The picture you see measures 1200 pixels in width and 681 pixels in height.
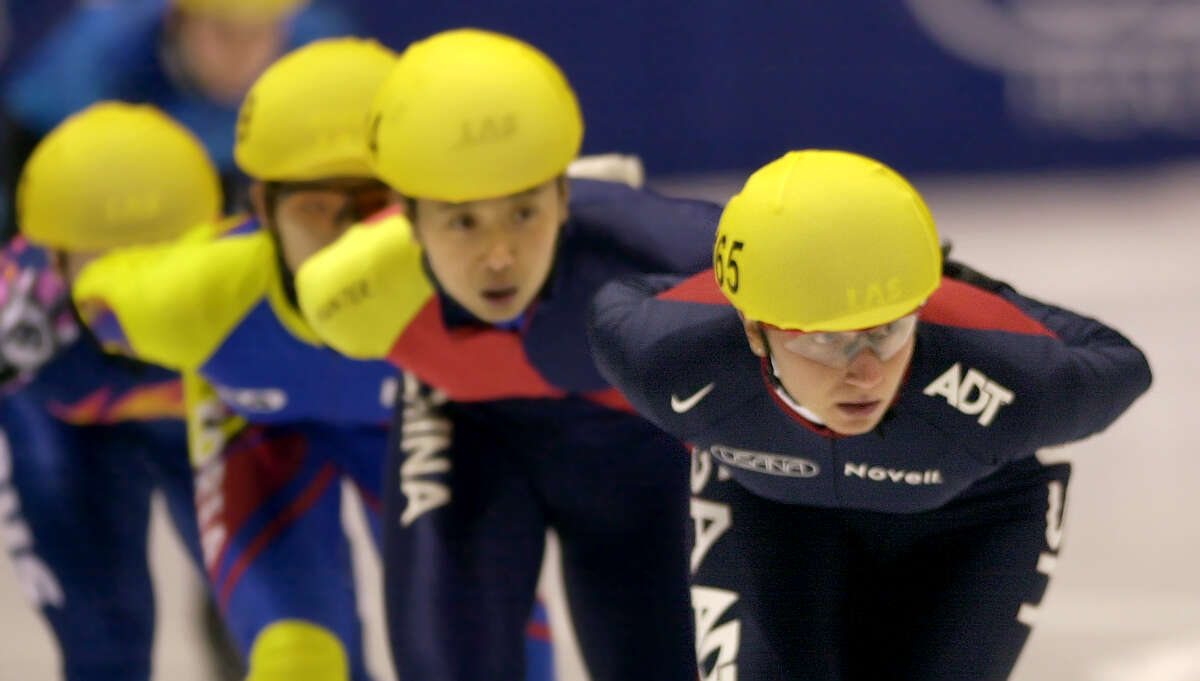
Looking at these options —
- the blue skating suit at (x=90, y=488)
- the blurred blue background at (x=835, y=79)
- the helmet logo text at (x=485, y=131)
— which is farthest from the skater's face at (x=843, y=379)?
the blurred blue background at (x=835, y=79)

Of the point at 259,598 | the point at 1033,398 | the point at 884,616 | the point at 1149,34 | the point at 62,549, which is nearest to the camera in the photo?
the point at 1033,398

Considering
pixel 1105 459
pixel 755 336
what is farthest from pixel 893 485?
pixel 1105 459

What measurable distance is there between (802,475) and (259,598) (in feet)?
4.69

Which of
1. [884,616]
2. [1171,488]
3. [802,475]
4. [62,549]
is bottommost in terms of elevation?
[1171,488]

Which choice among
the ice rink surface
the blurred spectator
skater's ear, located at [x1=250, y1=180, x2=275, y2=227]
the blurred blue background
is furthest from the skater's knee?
the blurred blue background

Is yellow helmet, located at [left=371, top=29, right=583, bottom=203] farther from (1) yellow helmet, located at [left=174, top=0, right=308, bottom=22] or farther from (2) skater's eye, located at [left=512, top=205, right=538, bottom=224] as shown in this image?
(1) yellow helmet, located at [left=174, top=0, right=308, bottom=22]

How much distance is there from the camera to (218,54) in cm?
661

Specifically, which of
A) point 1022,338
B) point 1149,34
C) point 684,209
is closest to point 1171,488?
A: point 684,209

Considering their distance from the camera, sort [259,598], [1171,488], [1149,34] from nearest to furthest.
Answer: [259,598] < [1171,488] < [1149,34]

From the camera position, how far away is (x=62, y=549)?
14.6 feet

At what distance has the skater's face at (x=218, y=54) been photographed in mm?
6594

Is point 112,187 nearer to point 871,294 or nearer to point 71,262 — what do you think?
point 71,262

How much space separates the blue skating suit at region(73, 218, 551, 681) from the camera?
4.02 m

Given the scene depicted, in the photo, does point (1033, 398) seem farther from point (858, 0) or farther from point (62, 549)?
point (858, 0)
